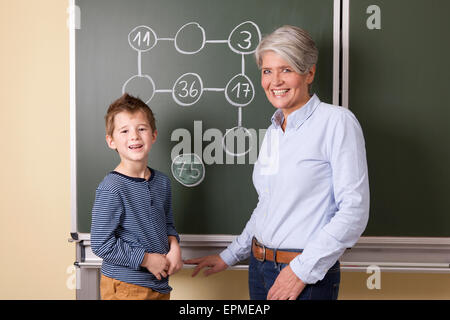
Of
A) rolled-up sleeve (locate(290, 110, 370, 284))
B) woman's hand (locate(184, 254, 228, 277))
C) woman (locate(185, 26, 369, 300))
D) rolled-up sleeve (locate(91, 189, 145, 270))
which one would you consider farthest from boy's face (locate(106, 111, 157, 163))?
rolled-up sleeve (locate(290, 110, 370, 284))

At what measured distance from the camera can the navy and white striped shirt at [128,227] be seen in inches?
57.2

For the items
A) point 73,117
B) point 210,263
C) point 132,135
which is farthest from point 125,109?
point 210,263

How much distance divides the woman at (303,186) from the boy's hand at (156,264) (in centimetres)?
34

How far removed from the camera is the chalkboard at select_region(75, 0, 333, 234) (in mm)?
1873

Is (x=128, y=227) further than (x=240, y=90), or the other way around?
(x=240, y=90)

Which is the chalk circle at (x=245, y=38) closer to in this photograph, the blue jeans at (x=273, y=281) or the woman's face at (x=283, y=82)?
the woman's face at (x=283, y=82)

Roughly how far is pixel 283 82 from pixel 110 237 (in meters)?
0.83

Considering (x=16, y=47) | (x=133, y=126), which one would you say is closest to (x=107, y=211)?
(x=133, y=126)

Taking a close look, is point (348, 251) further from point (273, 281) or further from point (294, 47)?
point (294, 47)

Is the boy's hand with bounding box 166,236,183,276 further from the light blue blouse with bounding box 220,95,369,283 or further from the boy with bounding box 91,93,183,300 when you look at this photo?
the light blue blouse with bounding box 220,95,369,283

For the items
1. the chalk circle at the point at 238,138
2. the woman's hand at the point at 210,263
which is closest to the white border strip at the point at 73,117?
the woman's hand at the point at 210,263

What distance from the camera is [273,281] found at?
4.66 ft
